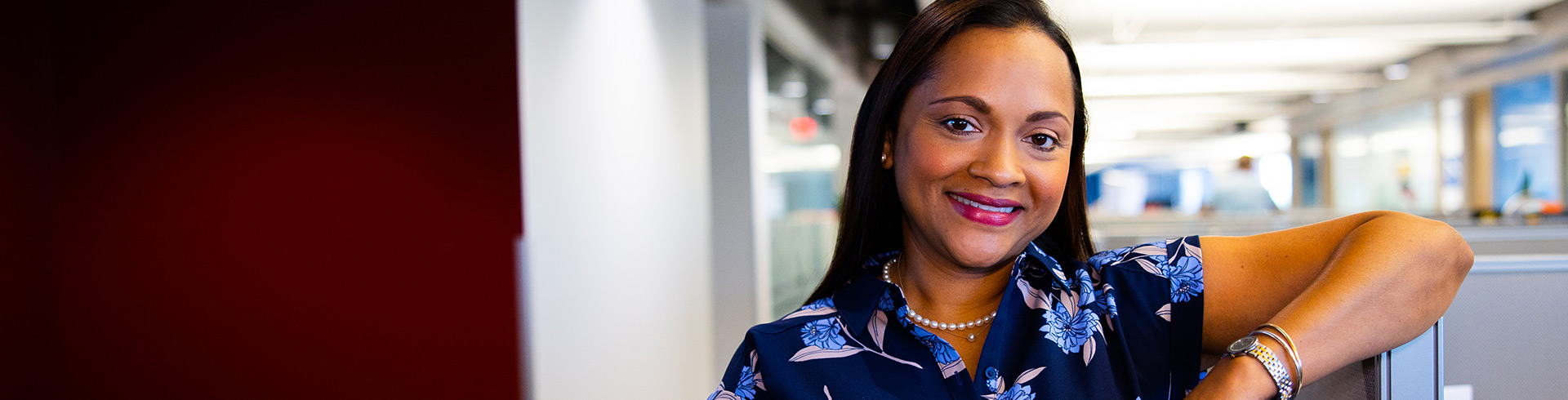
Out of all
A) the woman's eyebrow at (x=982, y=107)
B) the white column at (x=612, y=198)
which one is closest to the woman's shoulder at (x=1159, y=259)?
the woman's eyebrow at (x=982, y=107)

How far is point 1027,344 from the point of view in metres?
0.97

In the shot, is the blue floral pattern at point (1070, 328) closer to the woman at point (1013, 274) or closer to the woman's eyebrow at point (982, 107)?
the woman at point (1013, 274)

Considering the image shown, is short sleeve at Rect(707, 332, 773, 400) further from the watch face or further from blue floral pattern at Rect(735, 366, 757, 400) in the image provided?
the watch face

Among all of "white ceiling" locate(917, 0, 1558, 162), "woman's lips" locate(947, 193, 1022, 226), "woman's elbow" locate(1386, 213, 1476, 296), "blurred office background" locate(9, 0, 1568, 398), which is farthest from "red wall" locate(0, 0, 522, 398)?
"white ceiling" locate(917, 0, 1558, 162)

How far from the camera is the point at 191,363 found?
7.63ft

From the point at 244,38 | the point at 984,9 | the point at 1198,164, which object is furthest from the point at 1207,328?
the point at 1198,164

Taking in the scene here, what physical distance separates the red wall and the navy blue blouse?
150cm

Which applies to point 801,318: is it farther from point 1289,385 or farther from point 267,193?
point 267,193

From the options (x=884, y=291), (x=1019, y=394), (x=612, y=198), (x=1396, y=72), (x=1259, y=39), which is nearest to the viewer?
(x=1019, y=394)

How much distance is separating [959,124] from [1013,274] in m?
0.20

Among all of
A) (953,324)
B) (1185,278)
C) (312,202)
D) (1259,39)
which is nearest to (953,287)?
(953,324)

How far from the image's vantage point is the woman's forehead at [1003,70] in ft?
3.04

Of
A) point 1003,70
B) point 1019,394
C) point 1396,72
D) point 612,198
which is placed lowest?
point 1019,394

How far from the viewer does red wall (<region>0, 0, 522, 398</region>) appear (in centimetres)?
227
